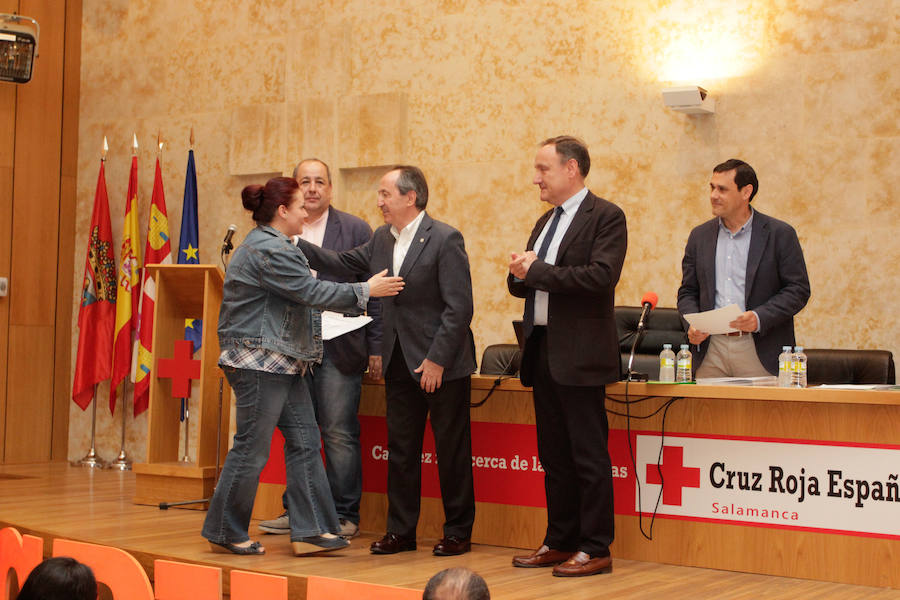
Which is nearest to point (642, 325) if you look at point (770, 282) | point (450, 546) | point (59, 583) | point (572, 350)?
point (572, 350)

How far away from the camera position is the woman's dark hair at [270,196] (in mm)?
4129

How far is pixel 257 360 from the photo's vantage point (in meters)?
4.01

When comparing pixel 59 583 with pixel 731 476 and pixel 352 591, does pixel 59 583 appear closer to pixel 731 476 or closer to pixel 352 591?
pixel 352 591

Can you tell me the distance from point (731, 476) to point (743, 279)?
832mm

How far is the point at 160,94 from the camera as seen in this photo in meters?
7.99

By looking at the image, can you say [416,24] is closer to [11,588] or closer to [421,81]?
[421,81]

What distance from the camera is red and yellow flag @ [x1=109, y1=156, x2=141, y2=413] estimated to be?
772 cm

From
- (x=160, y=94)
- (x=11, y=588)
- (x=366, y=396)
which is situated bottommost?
(x=11, y=588)

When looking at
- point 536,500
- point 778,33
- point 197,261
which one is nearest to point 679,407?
point 536,500

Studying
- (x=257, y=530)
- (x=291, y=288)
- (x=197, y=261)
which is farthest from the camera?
(x=197, y=261)

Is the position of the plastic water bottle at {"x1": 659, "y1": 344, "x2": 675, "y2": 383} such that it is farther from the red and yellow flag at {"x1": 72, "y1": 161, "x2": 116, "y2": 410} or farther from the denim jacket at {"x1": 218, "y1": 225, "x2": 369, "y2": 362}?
the red and yellow flag at {"x1": 72, "y1": 161, "x2": 116, "y2": 410}

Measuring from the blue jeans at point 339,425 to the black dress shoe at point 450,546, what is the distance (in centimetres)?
57

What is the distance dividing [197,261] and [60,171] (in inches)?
63.0

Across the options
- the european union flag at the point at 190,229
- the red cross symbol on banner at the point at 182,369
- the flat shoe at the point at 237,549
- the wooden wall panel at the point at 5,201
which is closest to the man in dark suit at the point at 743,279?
the flat shoe at the point at 237,549
